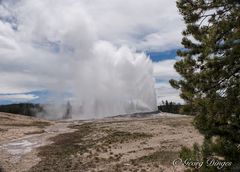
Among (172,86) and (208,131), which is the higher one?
(172,86)

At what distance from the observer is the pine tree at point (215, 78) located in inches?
418

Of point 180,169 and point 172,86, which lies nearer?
point 172,86

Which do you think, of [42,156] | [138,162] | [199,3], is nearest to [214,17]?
[199,3]

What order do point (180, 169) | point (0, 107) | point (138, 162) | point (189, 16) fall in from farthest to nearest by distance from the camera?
point (0, 107), point (138, 162), point (180, 169), point (189, 16)

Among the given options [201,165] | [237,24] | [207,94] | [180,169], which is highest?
[237,24]

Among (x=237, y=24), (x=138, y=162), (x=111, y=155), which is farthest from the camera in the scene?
(x=111, y=155)

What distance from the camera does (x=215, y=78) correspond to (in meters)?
11.3

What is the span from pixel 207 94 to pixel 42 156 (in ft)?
79.5

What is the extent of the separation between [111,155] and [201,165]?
19669mm

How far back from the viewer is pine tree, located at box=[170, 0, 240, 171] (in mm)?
10617

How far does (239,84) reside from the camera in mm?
10609

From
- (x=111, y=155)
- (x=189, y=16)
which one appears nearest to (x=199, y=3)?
(x=189, y=16)

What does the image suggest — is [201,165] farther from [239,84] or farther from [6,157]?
[6,157]

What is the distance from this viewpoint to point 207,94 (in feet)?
37.7
